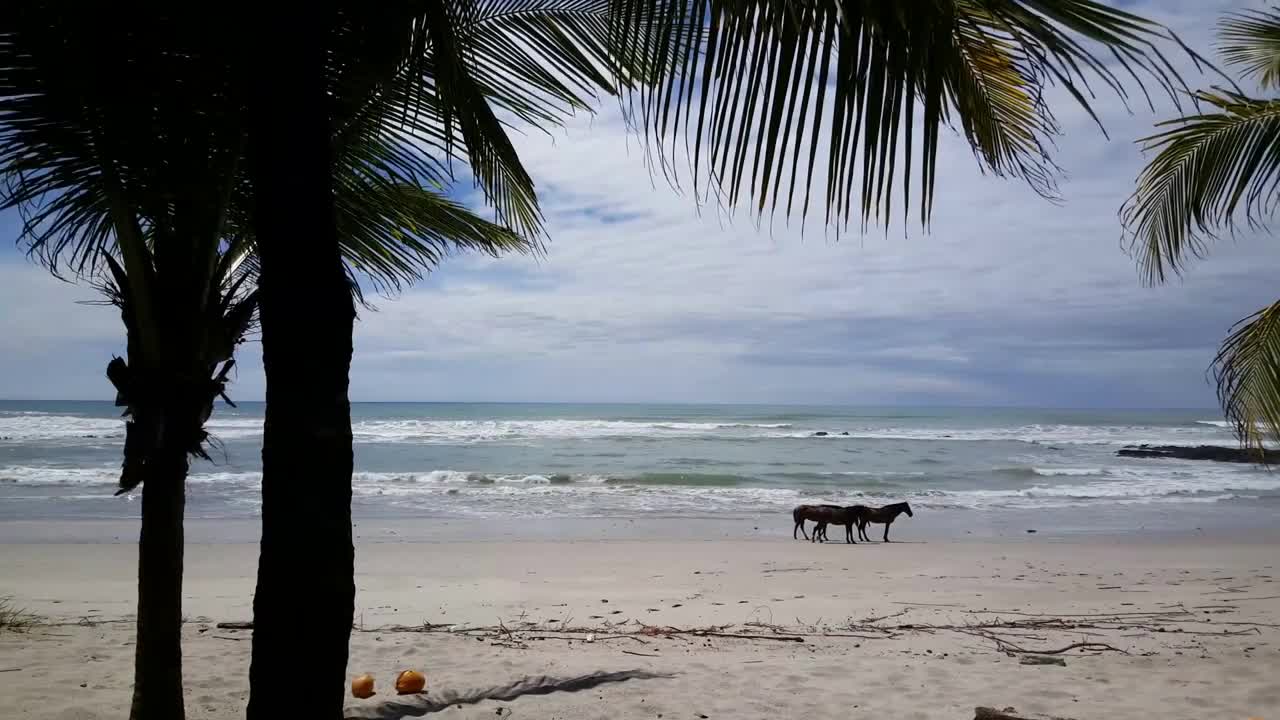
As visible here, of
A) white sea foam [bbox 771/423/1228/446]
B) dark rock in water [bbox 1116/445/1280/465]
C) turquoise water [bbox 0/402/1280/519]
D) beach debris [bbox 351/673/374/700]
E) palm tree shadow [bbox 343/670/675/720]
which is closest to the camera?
palm tree shadow [bbox 343/670/675/720]

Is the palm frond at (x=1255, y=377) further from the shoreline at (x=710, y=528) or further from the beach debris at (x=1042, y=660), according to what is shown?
the shoreline at (x=710, y=528)

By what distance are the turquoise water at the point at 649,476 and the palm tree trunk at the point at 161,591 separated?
21.8ft

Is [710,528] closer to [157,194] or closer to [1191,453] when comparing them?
[157,194]

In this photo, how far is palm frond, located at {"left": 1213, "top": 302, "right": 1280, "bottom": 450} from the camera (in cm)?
450

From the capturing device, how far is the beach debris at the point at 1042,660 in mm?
5316

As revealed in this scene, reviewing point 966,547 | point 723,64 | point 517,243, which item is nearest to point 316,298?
point 723,64

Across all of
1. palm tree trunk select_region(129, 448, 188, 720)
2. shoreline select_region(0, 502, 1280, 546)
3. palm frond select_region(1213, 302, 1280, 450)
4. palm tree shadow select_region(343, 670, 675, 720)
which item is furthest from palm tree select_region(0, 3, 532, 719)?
shoreline select_region(0, 502, 1280, 546)

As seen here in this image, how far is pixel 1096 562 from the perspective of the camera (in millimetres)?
11125

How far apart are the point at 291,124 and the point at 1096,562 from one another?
11867 mm

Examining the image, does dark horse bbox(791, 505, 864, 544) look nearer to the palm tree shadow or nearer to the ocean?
Answer: the ocean

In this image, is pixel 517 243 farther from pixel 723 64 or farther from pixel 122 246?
pixel 723 64

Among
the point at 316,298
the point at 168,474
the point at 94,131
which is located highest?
the point at 94,131

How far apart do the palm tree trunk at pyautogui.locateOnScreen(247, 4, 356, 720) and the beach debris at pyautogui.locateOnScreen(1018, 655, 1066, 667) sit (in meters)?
4.87

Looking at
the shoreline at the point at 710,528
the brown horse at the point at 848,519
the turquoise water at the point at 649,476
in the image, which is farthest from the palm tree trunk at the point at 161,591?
the brown horse at the point at 848,519
